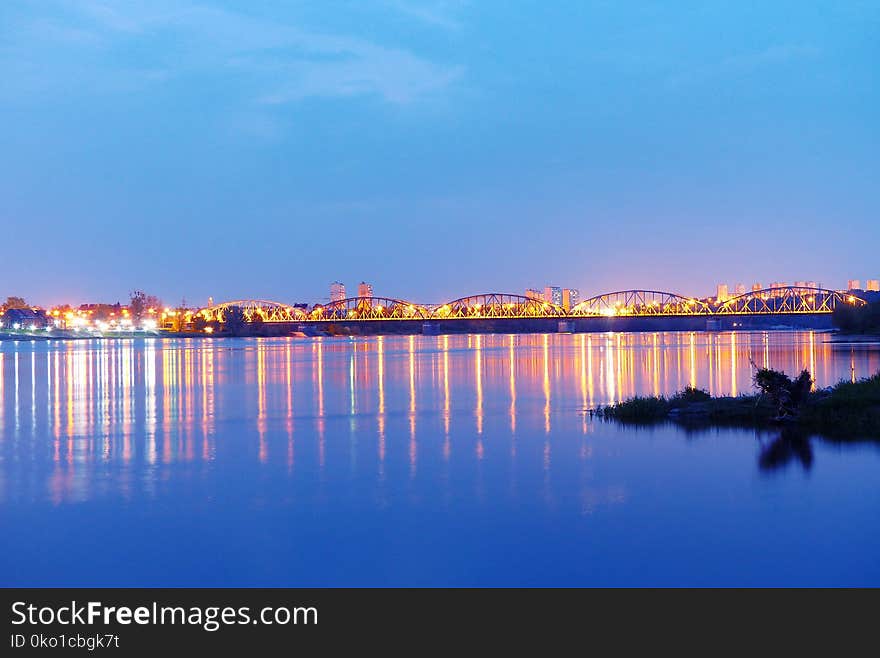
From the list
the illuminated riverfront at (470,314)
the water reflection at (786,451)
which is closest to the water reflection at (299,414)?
the water reflection at (786,451)

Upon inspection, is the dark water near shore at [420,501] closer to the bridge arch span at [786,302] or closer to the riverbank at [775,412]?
the riverbank at [775,412]

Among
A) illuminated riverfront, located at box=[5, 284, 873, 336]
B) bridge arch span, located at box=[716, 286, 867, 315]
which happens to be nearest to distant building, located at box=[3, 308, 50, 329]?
illuminated riverfront, located at box=[5, 284, 873, 336]

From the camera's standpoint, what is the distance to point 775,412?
791 inches

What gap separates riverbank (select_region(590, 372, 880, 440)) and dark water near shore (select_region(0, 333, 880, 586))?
1.12 meters

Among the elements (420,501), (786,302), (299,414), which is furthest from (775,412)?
(786,302)

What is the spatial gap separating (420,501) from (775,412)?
36.8 ft

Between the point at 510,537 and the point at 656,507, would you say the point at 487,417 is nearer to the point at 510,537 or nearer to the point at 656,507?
the point at 656,507

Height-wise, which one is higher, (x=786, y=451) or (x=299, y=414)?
(x=299, y=414)

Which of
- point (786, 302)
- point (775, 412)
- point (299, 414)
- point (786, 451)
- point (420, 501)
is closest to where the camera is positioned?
point (420, 501)

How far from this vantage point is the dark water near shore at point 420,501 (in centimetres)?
889

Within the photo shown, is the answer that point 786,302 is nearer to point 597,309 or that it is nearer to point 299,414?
point 597,309

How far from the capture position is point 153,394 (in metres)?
31.7
